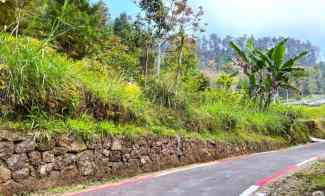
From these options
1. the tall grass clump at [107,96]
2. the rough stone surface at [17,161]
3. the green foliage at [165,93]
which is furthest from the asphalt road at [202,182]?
the green foliage at [165,93]

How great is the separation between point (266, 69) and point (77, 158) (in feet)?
57.6

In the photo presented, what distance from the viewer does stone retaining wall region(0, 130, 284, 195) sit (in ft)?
23.5

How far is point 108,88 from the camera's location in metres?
10.4

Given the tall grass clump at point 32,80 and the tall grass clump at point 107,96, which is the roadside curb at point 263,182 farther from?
the tall grass clump at point 32,80

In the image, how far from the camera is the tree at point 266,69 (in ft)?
75.5

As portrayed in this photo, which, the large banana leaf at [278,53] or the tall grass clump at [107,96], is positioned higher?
the large banana leaf at [278,53]

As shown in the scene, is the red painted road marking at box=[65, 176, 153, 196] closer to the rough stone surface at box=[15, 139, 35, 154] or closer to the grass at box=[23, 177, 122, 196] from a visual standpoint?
the grass at box=[23, 177, 122, 196]

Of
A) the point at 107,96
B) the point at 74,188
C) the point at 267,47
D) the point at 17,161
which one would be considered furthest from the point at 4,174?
the point at 267,47

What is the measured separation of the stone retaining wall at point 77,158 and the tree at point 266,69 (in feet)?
37.4

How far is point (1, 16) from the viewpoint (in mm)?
14352

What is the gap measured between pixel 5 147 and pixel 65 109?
2005 mm

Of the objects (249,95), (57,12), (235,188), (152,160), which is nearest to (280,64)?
(249,95)

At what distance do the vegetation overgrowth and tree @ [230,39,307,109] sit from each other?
16cm

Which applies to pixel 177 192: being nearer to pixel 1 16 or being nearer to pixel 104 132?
pixel 104 132
